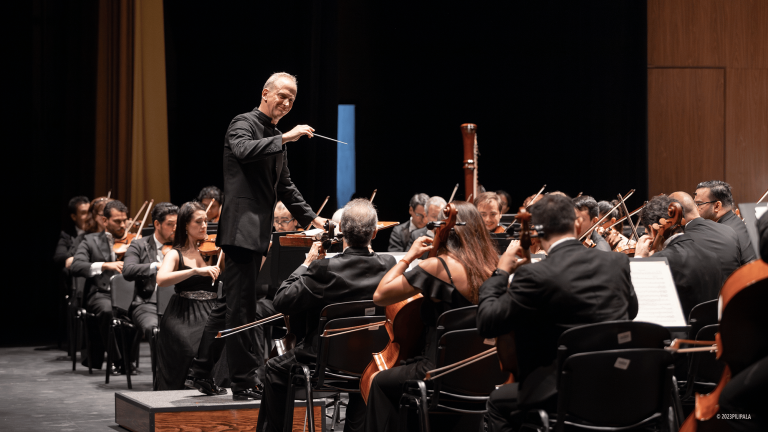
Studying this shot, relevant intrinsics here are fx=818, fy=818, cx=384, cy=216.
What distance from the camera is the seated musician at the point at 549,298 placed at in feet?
7.38

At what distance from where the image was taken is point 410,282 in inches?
110

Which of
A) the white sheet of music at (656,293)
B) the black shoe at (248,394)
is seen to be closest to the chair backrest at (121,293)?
the black shoe at (248,394)

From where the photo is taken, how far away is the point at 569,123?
29.6 ft

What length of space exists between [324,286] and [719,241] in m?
2.20

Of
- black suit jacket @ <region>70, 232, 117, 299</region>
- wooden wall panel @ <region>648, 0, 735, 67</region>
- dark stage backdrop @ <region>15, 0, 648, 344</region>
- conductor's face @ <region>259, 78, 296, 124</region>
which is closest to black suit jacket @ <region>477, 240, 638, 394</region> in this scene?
conductor's face @ <region>259, 78, 296, 124</region>

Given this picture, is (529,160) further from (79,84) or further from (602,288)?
(602,288)

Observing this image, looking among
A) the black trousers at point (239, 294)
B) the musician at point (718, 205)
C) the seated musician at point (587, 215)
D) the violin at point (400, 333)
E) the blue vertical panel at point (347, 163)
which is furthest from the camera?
the blue vertical panel at point (347, 163)

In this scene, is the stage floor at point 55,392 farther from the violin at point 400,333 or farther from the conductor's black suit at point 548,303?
the conductor's black suit at point 548,303

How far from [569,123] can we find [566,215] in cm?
689

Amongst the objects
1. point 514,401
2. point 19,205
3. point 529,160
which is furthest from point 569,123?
point 514,401

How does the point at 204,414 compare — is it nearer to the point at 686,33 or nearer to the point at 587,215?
the point at 587,215

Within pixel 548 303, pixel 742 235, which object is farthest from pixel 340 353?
pixel 742 235

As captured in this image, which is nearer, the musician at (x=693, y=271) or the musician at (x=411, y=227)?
the musician at (x=693, y=271)

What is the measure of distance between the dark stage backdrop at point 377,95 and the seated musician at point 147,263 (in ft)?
8.62
